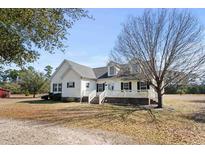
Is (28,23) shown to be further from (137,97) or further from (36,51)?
(137,97)

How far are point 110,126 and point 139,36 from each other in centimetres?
962

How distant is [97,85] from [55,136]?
19.6m

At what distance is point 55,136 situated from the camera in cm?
835

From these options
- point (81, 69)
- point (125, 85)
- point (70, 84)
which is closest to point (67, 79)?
point (70, 84)

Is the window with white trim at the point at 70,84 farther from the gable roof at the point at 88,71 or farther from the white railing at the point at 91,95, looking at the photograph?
the white railing at the point at 91,95

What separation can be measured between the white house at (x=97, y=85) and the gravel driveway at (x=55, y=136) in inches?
551

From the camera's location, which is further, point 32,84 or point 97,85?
point 32,84

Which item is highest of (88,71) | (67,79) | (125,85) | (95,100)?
(88,71)

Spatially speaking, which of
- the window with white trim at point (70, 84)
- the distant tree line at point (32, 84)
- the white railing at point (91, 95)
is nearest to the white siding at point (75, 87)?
the window with white trim at point (70, 84)

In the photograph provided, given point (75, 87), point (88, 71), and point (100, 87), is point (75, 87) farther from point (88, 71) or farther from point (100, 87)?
point (88, 71)

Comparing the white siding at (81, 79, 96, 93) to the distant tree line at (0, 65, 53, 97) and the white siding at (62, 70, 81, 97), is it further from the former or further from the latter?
the distant tree line at (0, 65, 53, 97)

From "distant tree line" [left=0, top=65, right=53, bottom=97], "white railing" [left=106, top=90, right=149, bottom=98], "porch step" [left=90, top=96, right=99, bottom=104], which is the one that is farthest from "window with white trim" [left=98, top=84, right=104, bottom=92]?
"distant tree line" [left=0, top=65, right=53, bottom=97]
